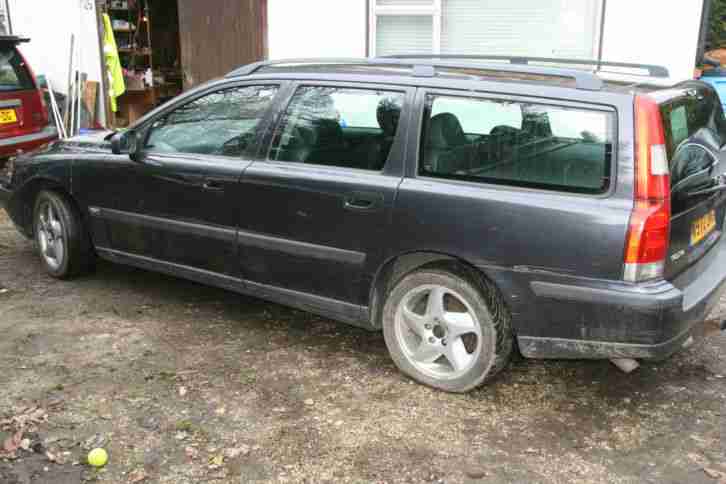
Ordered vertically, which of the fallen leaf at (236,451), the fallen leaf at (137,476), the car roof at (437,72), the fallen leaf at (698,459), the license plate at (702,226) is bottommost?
the fallen leaf at (137,476)

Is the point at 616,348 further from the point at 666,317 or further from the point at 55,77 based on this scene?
the point at 55,77

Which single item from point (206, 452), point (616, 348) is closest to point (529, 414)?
point (616, 348)

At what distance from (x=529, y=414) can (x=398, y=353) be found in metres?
0.72

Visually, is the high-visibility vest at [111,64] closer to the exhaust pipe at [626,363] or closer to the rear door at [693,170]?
the rear door at [693,170]

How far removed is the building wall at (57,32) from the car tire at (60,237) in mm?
5803

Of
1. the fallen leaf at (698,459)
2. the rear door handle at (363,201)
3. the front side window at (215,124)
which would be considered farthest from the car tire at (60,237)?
the fallen leaf at (698,459)

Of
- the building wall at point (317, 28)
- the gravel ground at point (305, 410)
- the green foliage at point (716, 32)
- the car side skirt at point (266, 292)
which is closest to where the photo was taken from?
the gravel ground at point (305, 410)

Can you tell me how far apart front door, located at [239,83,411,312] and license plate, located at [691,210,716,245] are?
56.1 inches

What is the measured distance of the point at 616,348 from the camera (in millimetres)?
3236

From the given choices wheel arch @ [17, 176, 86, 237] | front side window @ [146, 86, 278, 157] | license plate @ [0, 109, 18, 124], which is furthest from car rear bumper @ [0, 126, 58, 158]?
front side window @ [146, 86, 278, 157]

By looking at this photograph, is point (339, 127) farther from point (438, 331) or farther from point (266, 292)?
point (438, 331)

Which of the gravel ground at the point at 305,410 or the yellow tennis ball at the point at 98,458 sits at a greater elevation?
the yellow tennis ball at the point at 98,458

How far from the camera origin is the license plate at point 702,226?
3.52 m

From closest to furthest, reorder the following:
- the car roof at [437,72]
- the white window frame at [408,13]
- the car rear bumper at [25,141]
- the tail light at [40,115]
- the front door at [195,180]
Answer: the car roof at [437,72]
the front door at [195,180]
the car rear bumper at [25,141]
the tail light at [40,115]
the white window frame at [408,13]
